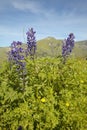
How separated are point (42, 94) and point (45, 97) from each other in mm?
146

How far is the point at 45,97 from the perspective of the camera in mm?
5508

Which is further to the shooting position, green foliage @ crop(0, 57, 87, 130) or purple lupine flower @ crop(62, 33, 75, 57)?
purple lupine flower @ crop(62, 33, 75, 57)

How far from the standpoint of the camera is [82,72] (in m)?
6.54

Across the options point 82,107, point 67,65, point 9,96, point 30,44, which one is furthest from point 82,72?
point 9,96

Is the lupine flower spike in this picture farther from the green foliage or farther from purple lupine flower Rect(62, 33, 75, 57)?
the green foliage

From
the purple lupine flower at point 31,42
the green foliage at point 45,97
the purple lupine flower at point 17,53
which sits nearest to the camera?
the green foliage at point 45,97

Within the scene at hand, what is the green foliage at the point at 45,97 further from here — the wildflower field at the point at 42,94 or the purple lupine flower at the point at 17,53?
the purple lupine flower at the point at 17,53

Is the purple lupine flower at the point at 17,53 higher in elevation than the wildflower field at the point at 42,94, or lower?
higher

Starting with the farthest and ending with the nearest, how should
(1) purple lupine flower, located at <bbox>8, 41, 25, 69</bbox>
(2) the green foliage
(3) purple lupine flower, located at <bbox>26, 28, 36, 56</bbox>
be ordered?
(3) purple lupine flower, located at <bbox>26, 28, 36, 56</bbox> → (1) purple lupine flower, located at <bbox>8, 41, 25, 69</bbox> → (2) the green foliage

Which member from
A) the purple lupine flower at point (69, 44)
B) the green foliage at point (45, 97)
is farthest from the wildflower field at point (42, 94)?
the purple lupine flower at point (69, 44)

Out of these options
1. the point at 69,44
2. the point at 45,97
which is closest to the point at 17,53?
the point at 45,97

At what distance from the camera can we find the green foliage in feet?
17.2

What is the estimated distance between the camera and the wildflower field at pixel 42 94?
5270 millimetres

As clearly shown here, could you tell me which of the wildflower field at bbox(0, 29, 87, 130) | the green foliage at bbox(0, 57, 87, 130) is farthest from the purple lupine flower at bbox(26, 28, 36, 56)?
the green foliage at bbox(0, 57, 87, 130)
